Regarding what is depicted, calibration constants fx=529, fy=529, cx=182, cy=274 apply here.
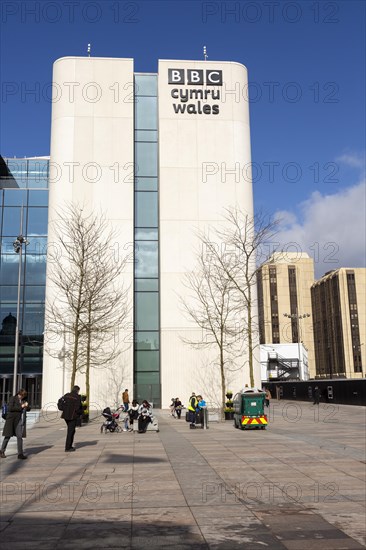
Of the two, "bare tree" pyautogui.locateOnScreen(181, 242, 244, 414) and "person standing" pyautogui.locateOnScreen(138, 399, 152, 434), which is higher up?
"bare tree" pyautogui.locateOnScreen(181, 242, 244, 414)

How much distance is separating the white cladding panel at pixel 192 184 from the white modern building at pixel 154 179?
8 centimetres

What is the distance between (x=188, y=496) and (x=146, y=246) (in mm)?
32242

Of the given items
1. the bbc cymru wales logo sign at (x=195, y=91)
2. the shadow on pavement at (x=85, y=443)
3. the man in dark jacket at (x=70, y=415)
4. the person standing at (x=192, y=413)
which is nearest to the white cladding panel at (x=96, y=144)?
the bbc cymru wales logo sign at (x=195, y=91)

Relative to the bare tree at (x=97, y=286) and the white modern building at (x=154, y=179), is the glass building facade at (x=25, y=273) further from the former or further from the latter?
the white modern building at (x=154, y=179)

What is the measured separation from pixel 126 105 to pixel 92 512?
124 ft

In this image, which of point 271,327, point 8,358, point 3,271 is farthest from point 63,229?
point 271,327

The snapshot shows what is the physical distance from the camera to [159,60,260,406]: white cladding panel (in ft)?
127

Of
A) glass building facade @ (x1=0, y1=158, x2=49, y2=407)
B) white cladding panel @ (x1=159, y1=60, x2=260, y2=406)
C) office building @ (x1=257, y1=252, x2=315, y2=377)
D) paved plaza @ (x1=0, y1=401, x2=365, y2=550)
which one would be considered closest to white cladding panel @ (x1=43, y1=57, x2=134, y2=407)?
white cladding panel @ (x1=159, y1=60, x2=260, y2=406)

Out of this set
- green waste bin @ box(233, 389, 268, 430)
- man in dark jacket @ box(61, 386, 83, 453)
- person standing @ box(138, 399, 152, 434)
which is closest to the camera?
man in dark jacket @ box(61, 386, 83, 453)

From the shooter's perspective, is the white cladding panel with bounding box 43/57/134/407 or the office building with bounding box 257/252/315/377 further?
the office building with bounding box 257/252/315/377

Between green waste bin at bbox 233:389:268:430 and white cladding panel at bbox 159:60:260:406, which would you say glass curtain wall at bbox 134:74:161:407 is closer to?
white cladding panel at bbox 159:60:260:406

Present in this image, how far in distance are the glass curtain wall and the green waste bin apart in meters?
17.2

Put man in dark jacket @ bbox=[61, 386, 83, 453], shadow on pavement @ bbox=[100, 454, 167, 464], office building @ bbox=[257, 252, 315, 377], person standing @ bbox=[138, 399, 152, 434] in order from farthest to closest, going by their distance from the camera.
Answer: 1. office building @ bbox=[257, 252, 315, 377]
2. person standing @ bbox=[138, 399, 152, 434]
3. man in dark jacket @ bbox=[61, 386, 83, 453]
4. shadow on pavement @ bbox=[100, 454, 167, 464]

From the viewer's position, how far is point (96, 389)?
123ft
